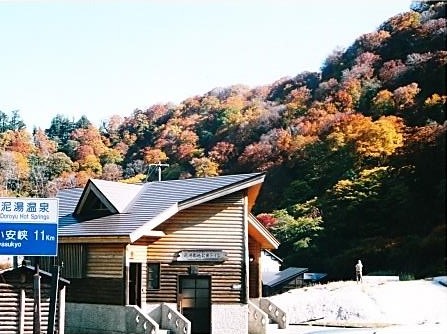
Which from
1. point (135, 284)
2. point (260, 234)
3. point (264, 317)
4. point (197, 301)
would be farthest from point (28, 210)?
point (260, 234)

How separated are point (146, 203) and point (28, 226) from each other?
20.0 ft

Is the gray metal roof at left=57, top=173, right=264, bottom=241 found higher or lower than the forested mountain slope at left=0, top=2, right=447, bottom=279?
lower

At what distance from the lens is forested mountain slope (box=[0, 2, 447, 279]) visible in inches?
1529

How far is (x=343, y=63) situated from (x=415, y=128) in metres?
21.0

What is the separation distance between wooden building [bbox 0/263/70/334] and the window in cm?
359

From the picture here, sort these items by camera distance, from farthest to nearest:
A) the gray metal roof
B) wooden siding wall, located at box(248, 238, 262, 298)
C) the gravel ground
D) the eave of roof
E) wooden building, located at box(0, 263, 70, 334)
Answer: the gravel ground → wooden siding wall, located at box(248, 238, 262, 298) → the eave of roof → the gray metal roof → wooden building, located at box(0, 263, 70, 334)

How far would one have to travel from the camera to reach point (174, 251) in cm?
1733

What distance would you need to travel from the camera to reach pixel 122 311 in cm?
1636

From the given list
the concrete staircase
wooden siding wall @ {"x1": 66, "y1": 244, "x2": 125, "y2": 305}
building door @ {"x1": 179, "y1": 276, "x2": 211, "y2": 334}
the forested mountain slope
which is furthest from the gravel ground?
the forested mountain slope

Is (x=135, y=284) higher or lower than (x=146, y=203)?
lower

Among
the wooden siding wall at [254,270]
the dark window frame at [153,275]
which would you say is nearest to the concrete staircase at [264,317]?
the wooden siding wall at [254,270]

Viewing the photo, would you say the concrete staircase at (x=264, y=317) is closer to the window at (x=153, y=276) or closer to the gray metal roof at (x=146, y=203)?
the window at (x=153, y=276)

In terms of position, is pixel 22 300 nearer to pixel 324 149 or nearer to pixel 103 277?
pixel 103 277

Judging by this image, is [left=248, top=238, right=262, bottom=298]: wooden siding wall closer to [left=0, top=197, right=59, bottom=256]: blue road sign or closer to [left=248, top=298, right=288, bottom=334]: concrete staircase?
[left=248, top=298, right=288, bottom=334]: concrete staircase
